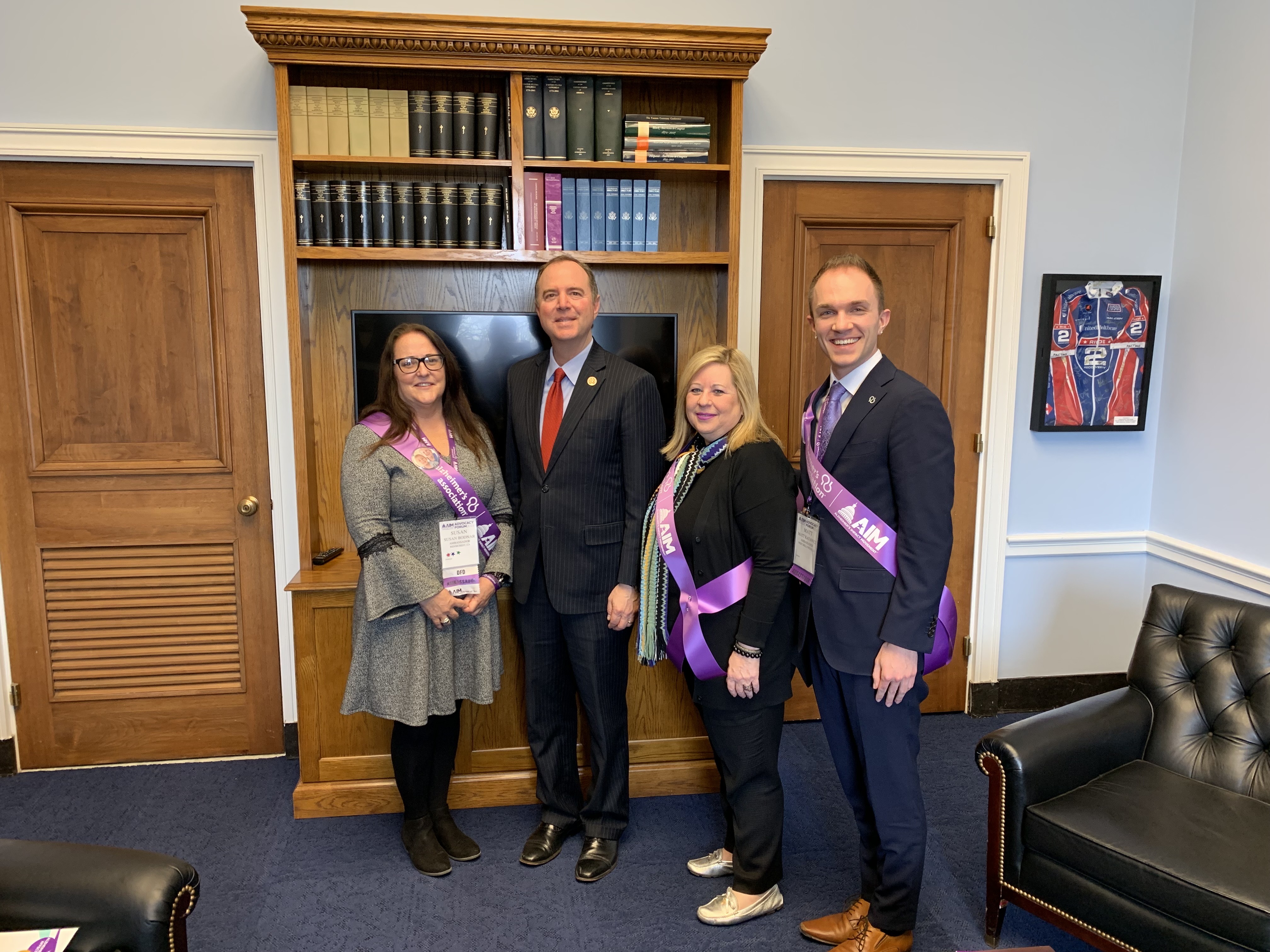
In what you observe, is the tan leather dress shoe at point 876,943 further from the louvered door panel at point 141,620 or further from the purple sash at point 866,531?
the louvered door panel at point 141,620

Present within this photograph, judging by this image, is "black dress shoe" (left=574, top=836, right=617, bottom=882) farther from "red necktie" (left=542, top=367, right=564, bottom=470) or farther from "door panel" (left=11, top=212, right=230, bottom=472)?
"door panel" (left=11, top=212, right=230, bottom=472)

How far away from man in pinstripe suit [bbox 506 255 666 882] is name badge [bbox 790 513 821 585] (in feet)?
1.44

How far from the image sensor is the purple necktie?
1867mm

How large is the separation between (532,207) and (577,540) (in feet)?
3.76

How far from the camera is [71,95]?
265cm

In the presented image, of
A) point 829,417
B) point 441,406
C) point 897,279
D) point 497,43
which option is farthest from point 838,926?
point 497,43

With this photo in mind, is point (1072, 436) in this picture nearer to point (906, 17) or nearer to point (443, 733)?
point (906, 17)

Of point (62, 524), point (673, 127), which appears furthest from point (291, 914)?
point (673, 127)

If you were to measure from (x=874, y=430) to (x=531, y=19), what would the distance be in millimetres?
1617

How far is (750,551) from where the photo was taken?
1.93 m

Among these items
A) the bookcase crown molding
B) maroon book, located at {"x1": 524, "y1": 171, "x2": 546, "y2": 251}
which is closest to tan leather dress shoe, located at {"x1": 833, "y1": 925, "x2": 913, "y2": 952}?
maroon book, located at {"x1": 524, "y1": 171, "x2": 546, "y2": 251}

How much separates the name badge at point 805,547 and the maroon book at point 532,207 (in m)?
1.30

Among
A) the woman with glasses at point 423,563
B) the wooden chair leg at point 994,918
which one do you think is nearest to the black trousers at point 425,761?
the woman with glasses at point 423,563

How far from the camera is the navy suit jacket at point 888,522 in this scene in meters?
1.72
